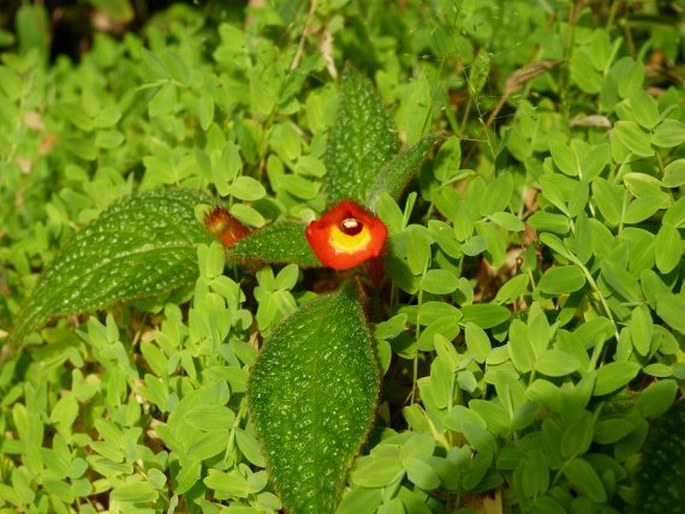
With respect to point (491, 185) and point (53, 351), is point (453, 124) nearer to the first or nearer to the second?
point (491, 185)

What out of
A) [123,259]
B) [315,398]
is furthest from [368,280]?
[123,259]

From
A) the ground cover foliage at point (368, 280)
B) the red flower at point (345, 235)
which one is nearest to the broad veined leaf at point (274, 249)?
the ground cover foliage at point (368, 280)

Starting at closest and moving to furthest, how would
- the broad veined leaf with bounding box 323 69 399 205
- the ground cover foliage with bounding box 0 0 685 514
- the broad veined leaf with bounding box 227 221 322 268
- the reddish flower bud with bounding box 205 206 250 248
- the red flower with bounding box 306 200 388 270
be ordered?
the ground cover foliage with bounding box 0 0 685 514, the red flower with bounding box 306 200 388 270, the broad veined leaf with bounding box 227 221 322 268, the reddish flower bud with bounding box 205 206 250 248, the broad veined leaf with bounding box 323 69 399 205

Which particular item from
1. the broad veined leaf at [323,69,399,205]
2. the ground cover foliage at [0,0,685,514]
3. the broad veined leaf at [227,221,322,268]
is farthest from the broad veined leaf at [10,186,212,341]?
the broad veined leaf at [323,69,399,205]

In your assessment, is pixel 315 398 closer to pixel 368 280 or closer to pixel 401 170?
pixel 368 280

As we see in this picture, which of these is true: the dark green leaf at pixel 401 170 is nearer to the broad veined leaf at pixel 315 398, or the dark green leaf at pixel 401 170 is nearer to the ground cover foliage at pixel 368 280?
the ground cover foliage at pixel 368 280

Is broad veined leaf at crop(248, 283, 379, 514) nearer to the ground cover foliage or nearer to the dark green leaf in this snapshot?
the ground cover foliage

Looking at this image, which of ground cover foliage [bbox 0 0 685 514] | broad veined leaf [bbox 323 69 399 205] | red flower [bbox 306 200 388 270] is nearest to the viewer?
ground cover foliage [bbox 0 0 685 514]

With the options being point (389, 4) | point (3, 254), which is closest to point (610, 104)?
point (389, 4)
